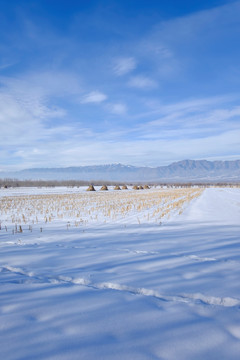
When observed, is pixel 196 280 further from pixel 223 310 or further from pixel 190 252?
pixel 190 252

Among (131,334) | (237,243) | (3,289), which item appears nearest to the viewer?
(131,334)

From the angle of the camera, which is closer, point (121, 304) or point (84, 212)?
point (121, 304)

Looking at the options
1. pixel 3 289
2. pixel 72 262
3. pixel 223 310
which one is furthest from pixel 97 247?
pixel 223 310

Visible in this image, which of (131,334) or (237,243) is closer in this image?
(131,334)

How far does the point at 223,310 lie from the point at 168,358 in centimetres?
100

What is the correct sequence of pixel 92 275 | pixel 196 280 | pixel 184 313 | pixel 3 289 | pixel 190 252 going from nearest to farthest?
pixel 184 313 < pixel 3 289 < pixel 196 280 < pixel 92 275 < pixel 190 252

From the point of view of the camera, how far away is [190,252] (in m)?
4.86

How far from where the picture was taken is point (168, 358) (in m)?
1.83

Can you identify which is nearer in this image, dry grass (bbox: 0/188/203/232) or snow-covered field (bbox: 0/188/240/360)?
snow-covered field (bbox: 0/188/240/360)

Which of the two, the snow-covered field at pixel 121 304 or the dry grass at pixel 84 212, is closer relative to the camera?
the snow-covered field at pixel 121 304

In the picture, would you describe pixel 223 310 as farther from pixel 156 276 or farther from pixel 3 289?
pixel 3 289

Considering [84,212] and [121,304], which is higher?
[121,304]

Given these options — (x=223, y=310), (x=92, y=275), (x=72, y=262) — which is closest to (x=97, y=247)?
(x=72, y=262)

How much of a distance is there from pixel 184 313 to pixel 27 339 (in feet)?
4.94
